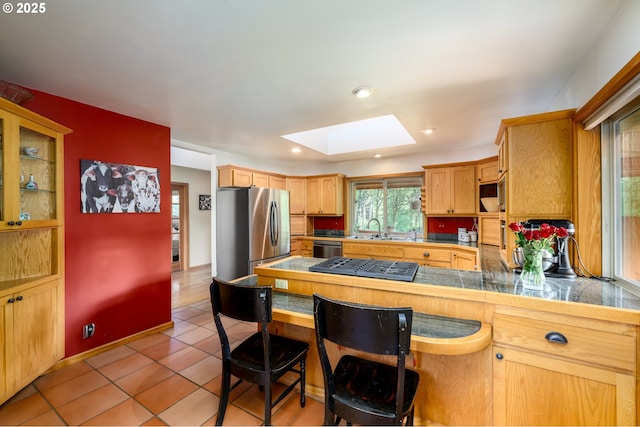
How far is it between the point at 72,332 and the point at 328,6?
3371 millimetres

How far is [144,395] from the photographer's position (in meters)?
2.01

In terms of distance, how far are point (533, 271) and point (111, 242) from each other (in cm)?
364

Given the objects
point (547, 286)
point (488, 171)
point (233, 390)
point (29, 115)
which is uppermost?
point (29, 115)

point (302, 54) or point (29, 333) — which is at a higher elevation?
point (302, 54)

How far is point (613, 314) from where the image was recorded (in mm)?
1244

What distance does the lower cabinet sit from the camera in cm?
175

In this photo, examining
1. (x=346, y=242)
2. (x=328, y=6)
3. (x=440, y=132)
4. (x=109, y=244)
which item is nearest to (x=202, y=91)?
(x=328, y=6)

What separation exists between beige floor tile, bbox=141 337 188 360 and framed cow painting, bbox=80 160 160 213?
146 centimetres

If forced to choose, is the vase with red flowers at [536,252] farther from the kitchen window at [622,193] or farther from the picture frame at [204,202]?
the picture frame at [204,202]

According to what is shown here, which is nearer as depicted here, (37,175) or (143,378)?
(37,175)

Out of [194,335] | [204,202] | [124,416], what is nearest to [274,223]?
[194,335]

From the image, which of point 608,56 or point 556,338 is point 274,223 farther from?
point 608,56

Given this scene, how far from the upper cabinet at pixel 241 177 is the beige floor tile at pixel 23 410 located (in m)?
2.88

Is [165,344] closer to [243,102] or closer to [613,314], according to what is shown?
[243,102]
